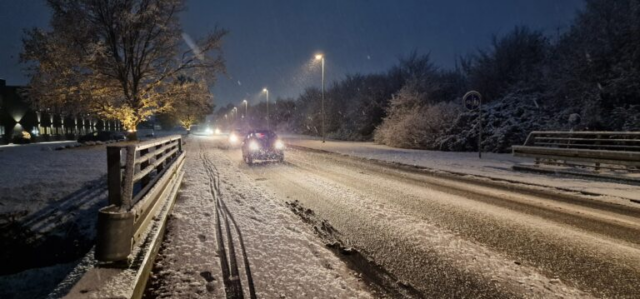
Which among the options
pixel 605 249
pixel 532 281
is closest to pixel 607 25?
pixel 605 249

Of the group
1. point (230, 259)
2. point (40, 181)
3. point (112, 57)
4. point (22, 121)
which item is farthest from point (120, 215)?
point (22, 121)

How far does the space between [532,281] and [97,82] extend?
2484cm

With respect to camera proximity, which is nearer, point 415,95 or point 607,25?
point 607,25

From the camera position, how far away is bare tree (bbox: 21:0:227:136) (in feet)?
66.8

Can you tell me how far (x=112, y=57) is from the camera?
72.0ft

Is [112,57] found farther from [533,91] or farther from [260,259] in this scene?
[533,91]

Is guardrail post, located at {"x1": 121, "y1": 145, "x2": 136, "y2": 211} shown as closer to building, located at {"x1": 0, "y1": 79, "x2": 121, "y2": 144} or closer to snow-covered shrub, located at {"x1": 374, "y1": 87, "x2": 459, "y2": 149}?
snow-covered shrub, located at {"x1": 374, "y1": 87, "x2": 459, "y2": 149}

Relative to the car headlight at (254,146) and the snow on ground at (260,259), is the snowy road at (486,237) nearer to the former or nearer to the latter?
the snow on ground at (260,259)

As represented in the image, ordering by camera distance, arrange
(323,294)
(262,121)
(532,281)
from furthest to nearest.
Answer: (262,121)
(532,281)
(323,294)

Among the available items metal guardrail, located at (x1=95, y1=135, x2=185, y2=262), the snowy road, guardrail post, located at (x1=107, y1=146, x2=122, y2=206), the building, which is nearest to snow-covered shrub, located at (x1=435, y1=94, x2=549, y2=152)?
the snowy road

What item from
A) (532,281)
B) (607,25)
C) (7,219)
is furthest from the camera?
(607,25)

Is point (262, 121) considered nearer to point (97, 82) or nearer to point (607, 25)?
point (97, 82)

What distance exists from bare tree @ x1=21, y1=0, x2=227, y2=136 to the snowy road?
18170 mm

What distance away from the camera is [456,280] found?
3623 mm
